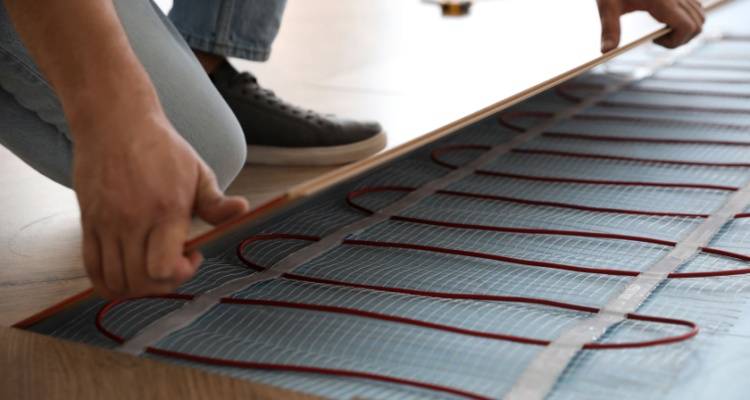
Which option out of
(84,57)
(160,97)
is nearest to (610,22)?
(160,97)

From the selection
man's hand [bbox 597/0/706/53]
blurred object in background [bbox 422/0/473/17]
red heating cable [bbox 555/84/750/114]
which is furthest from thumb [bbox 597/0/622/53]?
blurred object in background [bbox 422/0/473/17]

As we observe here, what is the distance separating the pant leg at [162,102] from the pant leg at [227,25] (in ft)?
0.78

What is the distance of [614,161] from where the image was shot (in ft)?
5.62

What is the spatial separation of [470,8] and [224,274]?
1.99 m

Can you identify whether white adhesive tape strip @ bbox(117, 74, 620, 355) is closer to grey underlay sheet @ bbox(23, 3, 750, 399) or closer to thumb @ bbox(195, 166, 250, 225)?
grey underlay sheet @ bbox(23, 3, 750, 399)

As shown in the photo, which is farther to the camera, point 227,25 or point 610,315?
point 227,25

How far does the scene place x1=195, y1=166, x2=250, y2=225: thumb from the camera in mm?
805

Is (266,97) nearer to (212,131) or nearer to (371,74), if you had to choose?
(212,131)

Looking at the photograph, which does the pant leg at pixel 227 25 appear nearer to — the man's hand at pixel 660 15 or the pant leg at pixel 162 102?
the pant leg at pixel 162 102

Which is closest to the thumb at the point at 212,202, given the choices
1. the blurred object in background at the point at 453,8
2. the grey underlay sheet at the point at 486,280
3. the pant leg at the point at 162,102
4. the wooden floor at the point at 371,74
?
the wooden floor at the point at 371,74

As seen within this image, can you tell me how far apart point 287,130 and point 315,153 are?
0.06 meters

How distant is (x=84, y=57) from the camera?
2.72ft

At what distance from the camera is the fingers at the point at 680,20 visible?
62.7 inches

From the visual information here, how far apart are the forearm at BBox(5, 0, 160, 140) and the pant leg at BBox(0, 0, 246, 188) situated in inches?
11.3
